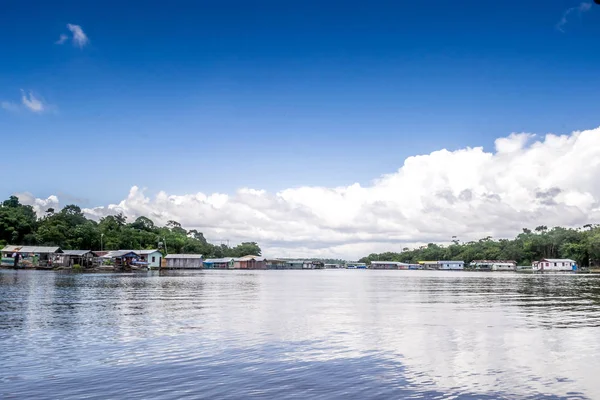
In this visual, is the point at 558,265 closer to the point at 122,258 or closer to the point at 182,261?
the point at 182,261

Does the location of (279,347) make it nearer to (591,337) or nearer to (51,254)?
(591,337)

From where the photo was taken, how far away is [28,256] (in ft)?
395

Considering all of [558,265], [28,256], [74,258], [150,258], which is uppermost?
[28,256]

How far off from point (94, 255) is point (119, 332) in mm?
121293

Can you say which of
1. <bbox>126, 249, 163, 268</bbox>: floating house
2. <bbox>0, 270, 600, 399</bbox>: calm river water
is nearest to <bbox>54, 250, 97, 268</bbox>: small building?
<bbox>126, 249, 163, 268</bbox>: floating house

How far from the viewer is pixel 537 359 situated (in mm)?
18109

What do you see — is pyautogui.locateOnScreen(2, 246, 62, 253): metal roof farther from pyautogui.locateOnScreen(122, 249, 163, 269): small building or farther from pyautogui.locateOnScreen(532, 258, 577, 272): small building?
pyautogui.locateOnScreen(532, 258, 577, 272): small building

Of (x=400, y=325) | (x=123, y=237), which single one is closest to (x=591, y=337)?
(x=400, y=325)

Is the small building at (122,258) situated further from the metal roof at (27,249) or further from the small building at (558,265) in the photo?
the small building at (558,265)

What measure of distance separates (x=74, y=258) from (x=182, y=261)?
44.7 metres

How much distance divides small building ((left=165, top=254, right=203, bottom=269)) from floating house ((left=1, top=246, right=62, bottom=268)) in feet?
150

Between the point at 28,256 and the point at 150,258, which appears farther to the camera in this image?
the point at 150,258

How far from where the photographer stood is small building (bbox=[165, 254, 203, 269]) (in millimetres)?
163750

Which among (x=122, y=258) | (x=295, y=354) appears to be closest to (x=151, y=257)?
(x=122, y=258)
